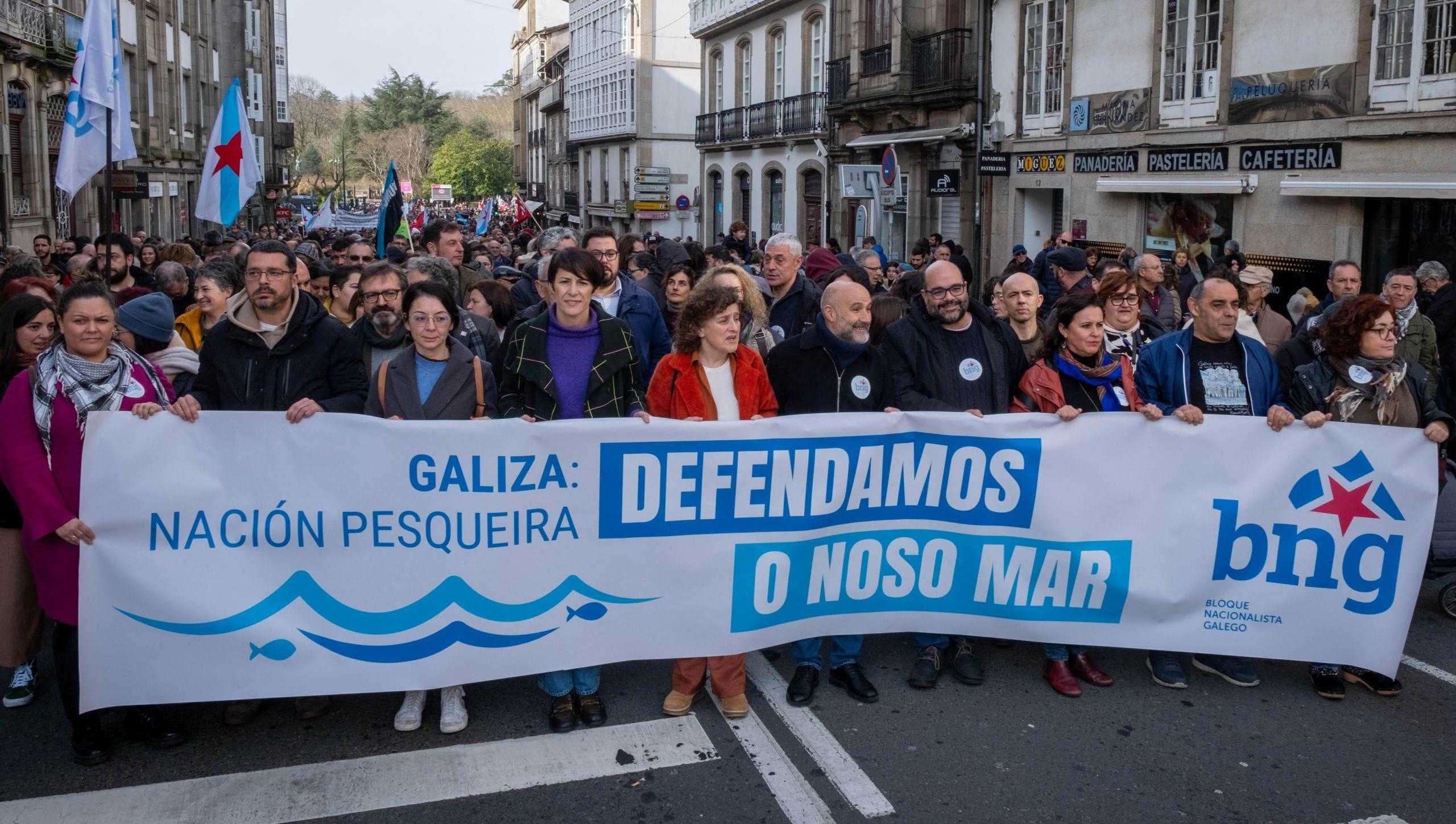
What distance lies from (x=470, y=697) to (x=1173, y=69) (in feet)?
53.9

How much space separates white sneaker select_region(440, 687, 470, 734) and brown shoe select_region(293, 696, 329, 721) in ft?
1.62

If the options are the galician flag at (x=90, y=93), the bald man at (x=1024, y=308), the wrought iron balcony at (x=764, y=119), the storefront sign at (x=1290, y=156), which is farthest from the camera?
the wrought iron balcony at (x=764, y=119)

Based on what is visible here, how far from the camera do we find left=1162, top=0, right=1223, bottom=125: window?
17375 millimetres

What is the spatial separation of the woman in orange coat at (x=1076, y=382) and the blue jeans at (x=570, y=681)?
1986 millimetres

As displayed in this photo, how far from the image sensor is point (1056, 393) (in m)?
5.40

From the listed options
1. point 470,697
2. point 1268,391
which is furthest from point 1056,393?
point 470,697

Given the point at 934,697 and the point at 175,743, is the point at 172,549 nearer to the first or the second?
the point at 175,743

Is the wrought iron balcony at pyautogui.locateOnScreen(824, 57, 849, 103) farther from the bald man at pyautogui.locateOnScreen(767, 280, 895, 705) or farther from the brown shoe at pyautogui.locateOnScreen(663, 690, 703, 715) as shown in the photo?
the brown shoe at pyautogui.locateOnScreen(663, 690, 703, 715)

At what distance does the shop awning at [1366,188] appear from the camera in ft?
43.9

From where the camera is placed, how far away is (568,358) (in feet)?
Answer: 17.3

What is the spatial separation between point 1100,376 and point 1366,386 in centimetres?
116

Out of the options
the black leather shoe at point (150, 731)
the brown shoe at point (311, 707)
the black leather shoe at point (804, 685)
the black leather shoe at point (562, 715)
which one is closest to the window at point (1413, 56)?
the black leather shoe at point (804, 685)

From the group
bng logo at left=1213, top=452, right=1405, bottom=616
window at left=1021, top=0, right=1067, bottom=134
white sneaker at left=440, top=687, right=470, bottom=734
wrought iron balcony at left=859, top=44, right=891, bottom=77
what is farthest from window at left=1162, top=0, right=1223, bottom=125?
white sneaker at left=440, top=687, right=470, bottom=734

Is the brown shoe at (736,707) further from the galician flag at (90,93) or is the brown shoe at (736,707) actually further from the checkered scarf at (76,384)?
the galician flag at (90,93)
